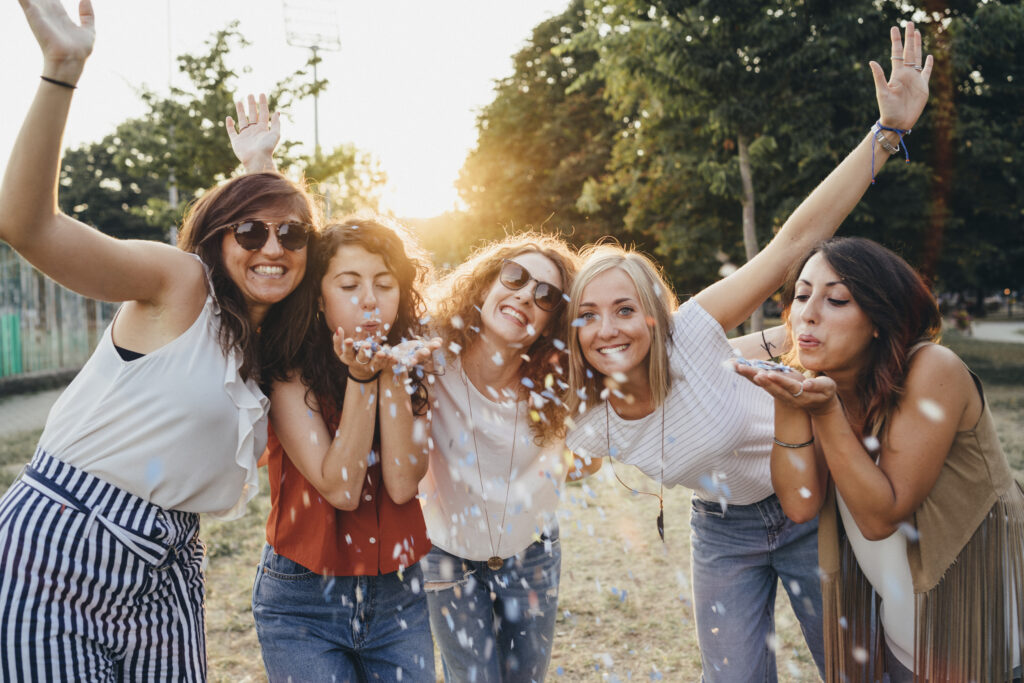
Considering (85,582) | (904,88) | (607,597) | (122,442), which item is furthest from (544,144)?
(85,582)

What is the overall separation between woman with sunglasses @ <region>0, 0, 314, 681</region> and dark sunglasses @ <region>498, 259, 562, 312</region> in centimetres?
103

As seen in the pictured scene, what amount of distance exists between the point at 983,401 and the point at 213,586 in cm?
534

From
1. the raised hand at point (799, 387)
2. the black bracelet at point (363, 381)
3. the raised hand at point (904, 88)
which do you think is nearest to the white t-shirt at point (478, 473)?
the black bracelet at point (363, 381)

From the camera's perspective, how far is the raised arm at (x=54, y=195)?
1.79 meters

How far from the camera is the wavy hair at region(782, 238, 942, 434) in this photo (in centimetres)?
231

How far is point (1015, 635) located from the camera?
2219 millimetres

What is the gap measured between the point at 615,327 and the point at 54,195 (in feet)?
6.33

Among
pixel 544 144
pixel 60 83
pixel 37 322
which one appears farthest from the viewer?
pixel 544 144

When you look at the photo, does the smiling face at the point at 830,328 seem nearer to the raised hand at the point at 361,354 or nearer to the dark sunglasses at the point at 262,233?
the raised hand at the point at 361,354

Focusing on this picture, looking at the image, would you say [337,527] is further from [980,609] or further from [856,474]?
[980,609]

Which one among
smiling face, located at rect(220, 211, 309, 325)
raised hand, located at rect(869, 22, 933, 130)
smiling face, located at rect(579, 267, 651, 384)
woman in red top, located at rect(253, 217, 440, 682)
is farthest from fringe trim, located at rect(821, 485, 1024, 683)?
smiling face, located at rect(220, 211, 309, 325)

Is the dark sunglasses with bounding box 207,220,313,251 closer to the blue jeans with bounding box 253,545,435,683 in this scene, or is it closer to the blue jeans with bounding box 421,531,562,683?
the blue jeans with bounding box 253,545,435,683

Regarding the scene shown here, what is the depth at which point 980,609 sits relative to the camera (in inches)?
87.1

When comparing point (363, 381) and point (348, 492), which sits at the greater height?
point (363, 381)
